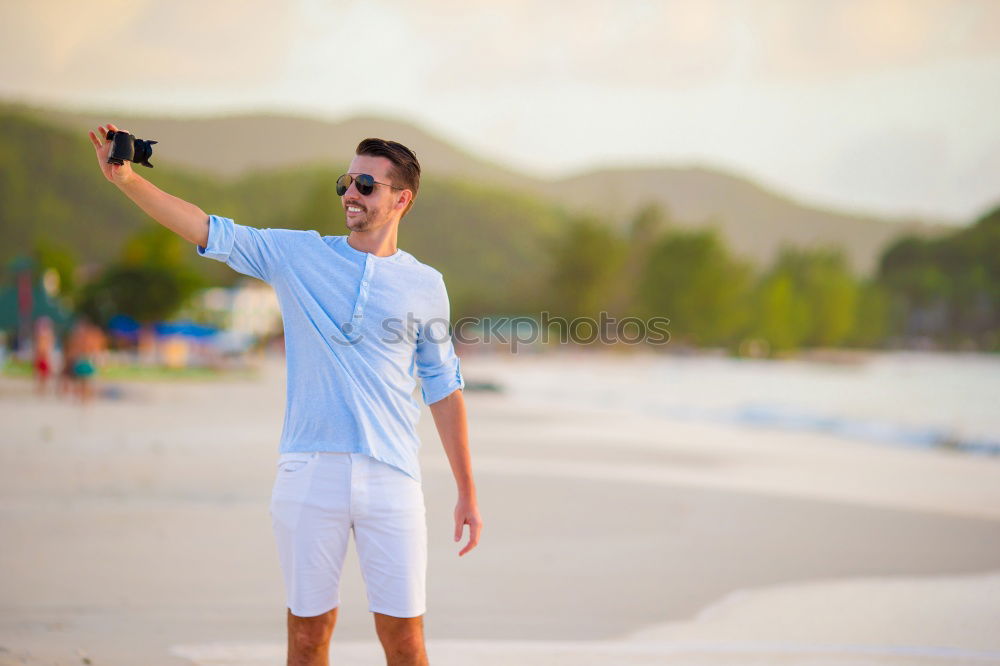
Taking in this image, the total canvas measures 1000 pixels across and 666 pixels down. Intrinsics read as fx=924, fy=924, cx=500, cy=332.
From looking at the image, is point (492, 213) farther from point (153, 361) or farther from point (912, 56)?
point (153, 361)

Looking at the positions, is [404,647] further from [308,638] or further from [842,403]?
[842,403]

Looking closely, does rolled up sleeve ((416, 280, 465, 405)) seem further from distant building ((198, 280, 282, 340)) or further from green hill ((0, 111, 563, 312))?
distant building ((198, 280, 282, 340))

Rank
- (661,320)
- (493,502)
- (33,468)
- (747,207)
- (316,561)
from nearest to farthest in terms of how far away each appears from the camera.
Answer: (316,561), (493,502), (33,468), (661,320), (747,207)

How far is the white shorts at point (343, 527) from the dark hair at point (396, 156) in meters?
0.75

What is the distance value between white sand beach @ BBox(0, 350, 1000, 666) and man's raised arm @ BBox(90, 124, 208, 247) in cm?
255

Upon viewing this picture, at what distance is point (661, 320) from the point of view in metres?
120

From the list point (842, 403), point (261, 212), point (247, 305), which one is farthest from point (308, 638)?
point (261, 212)

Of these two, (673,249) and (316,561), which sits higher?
(673,249)

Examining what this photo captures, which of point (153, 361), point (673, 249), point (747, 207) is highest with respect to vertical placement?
point (747, 207)

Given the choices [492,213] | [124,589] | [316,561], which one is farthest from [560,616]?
[492,213]

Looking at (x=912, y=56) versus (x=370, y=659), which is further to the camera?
(x=912, y=56)

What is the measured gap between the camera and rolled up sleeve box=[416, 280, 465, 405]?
246cm

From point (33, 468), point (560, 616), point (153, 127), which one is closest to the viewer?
point (560, 616)

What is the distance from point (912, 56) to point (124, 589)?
410ft
